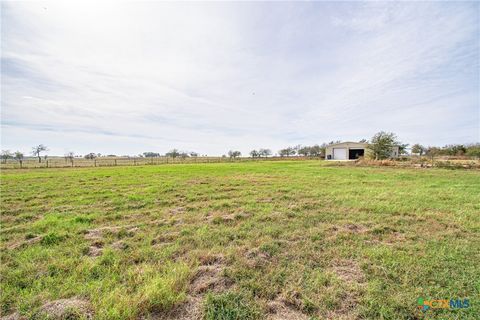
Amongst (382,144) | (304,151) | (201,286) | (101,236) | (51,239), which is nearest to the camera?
(201,286)

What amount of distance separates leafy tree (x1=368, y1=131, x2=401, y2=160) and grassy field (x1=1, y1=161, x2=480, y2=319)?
28.9 metres

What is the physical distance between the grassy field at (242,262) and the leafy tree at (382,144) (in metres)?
28.9

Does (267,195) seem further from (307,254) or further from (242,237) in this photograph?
(307,254)

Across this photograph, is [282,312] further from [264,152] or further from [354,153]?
[264,152]

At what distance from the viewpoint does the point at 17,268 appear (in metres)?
3.10

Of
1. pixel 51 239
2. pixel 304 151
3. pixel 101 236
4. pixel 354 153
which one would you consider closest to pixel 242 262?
pixel 101 236

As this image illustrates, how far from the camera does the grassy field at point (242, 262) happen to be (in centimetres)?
229

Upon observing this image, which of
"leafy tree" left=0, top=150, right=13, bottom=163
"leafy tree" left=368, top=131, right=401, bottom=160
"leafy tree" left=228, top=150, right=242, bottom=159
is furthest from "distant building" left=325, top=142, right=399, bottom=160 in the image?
"leafy tree" left=0, top=150, right=13, bottom=163

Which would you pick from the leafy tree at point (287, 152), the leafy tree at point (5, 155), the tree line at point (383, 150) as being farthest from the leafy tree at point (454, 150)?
the leafy tree at point (5, 155)

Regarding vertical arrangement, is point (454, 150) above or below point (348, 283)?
above

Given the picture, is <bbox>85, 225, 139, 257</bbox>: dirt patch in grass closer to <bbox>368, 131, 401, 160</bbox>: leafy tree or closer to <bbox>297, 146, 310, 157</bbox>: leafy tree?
<bbox>368, 131, 401, 160</bbox>: leafy tree

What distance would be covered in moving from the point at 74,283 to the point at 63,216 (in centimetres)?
423

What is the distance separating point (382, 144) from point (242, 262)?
116ft

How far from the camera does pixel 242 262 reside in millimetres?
3182
